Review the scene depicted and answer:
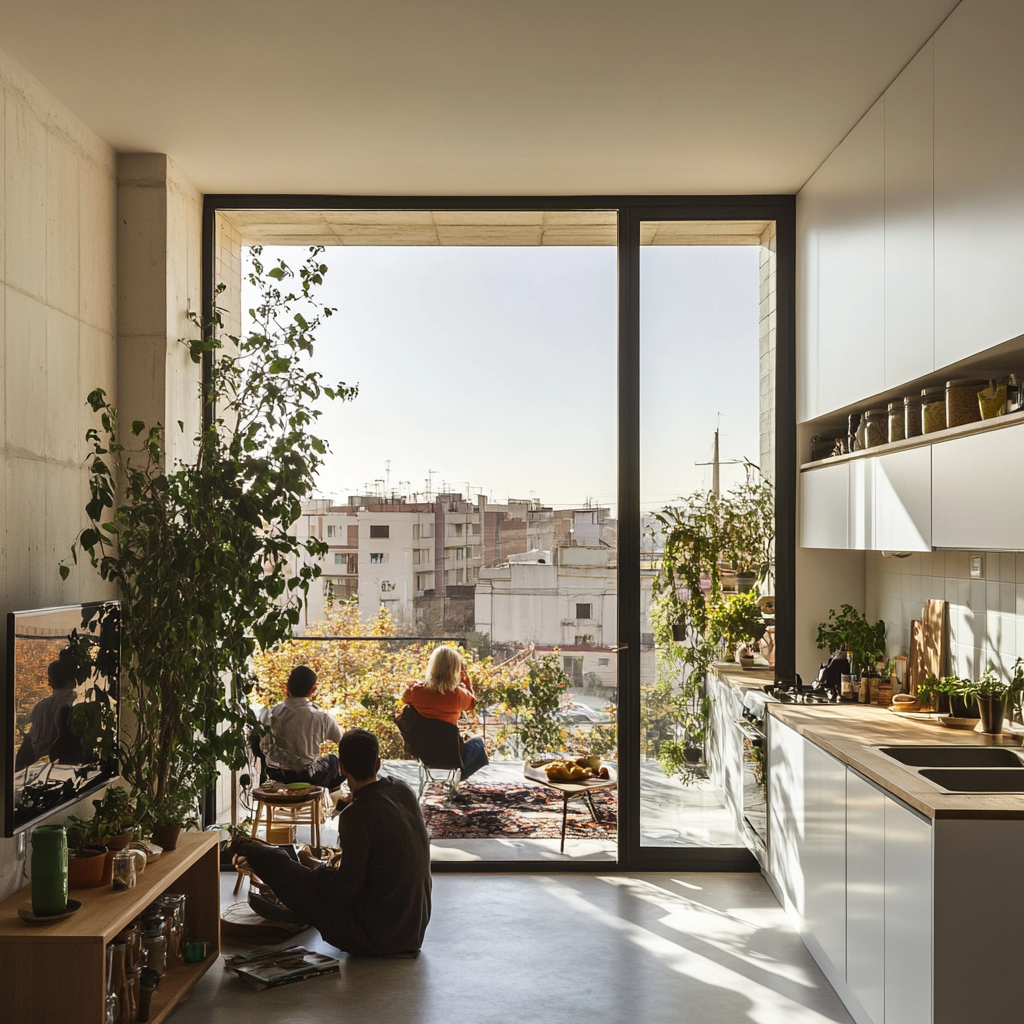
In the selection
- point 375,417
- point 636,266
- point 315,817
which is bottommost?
point 315,817

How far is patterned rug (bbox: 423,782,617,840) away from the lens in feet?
15.0

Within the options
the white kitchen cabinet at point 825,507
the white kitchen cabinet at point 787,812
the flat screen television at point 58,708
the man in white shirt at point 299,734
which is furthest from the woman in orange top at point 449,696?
the white kitchen cabinet at point 825,507

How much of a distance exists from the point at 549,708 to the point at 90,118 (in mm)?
3095

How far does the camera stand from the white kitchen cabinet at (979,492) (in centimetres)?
246

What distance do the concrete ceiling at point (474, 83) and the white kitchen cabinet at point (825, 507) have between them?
132 centimetres

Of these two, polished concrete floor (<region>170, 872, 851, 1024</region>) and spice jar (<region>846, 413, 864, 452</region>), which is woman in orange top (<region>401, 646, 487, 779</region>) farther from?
spice jar (<region>846, 413, 864, 452</region>)

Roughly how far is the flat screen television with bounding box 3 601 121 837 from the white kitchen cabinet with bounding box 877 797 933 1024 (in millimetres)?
2483

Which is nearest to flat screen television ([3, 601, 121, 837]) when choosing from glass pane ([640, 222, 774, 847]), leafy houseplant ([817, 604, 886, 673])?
glass pane ([640, 222, 774, 847])

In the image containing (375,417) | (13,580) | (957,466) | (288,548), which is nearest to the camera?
(957,466)

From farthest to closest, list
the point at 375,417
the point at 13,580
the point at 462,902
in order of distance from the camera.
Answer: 1. the point at 375,417
2. the point at 462,902
3. the point at 13,580

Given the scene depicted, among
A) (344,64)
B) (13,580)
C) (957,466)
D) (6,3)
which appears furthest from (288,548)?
(957,466)

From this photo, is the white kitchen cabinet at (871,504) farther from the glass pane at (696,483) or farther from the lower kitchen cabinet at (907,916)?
the lower kitchen cabinet at (907,916)

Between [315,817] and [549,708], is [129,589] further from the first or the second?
[549,708]

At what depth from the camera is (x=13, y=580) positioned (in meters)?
3.18
